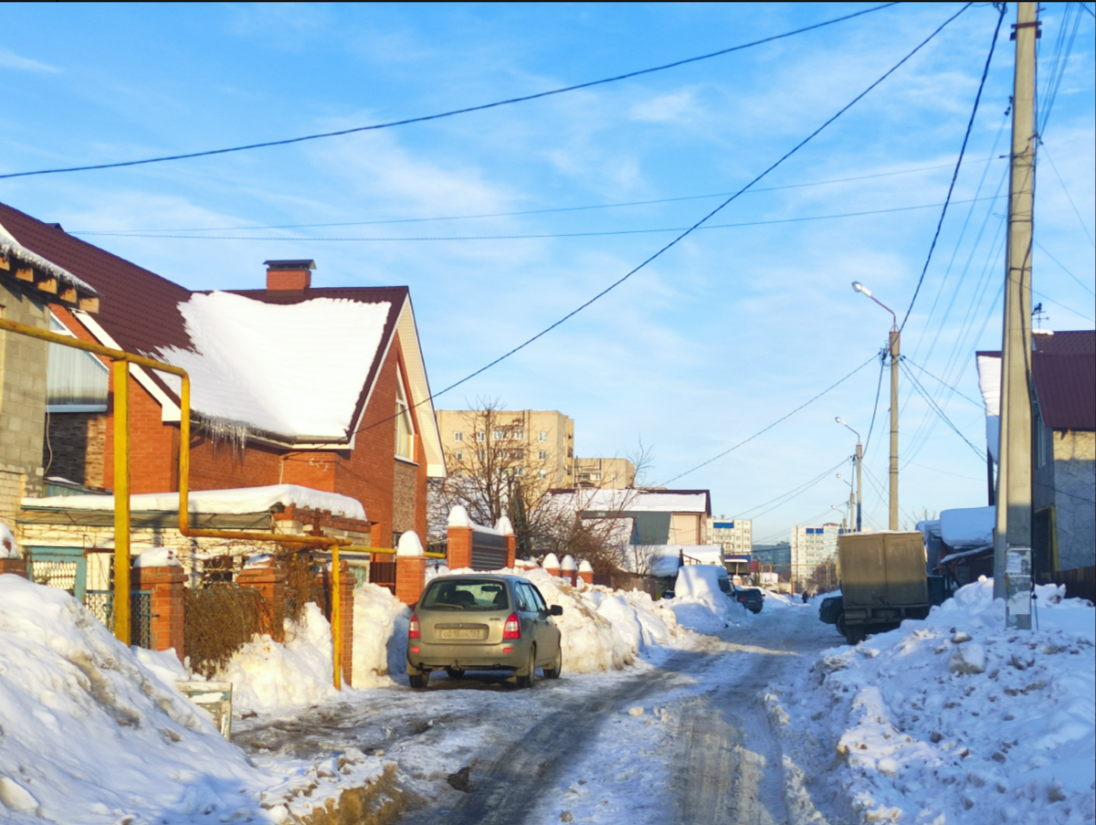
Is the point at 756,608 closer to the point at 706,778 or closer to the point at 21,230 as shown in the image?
the point at 21,230

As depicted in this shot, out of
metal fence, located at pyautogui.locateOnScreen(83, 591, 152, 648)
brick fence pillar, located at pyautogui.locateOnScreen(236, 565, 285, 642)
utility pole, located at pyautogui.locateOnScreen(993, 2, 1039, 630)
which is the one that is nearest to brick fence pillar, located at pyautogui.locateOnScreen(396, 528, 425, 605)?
brick fence pillar, located at pyautogui.locateOnScreen(236, 565, 285, 642)

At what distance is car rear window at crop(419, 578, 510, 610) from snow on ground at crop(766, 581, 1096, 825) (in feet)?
13.8

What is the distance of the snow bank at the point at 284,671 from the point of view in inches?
482

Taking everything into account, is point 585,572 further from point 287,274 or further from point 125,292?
point 125,292

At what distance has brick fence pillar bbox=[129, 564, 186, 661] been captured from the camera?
11352 mm

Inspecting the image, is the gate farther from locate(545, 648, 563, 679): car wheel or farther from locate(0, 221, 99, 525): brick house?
locate(545, 648, 563, 679): car wheel

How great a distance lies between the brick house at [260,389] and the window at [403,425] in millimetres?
53

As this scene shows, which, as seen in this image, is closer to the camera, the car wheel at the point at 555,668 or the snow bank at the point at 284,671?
the snow bank at the point at 284,671

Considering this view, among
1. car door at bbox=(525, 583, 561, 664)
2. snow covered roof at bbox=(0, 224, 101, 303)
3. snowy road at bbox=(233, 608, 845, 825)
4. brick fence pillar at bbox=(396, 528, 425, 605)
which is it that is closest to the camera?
snowy road at bbox=(233, 608, 845, 825)

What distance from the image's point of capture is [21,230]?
19.6 m

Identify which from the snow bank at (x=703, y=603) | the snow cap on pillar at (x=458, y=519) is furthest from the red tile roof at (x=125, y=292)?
the snow bank at (x=703, y=603)

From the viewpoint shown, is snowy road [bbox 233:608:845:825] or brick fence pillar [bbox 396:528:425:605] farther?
brick fence pillar [bbox 396:528:425:605]

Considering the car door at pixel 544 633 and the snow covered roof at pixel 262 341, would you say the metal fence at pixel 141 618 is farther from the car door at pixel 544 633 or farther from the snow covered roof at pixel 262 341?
the snow covered roof at pixel 262 341

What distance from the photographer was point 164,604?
11414 millimetres
